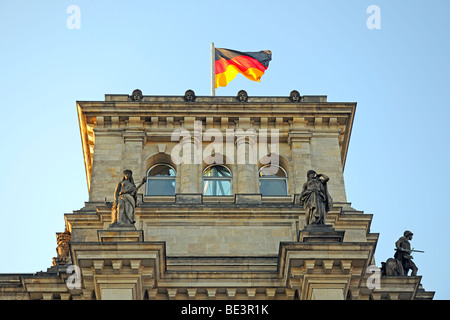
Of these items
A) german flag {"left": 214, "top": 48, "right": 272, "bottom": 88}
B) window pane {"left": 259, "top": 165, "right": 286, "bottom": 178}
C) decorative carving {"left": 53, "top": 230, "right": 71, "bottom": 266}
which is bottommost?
decorative carving {"left": 53, "top": 230, "right": 71, "bottom": 266}

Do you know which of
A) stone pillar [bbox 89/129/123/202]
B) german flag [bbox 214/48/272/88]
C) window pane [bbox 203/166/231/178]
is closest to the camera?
stone pillar [bbox 89/129/123/202]

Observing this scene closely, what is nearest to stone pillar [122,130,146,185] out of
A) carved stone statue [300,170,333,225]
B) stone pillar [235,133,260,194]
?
stone pillar [235,133,260,194]

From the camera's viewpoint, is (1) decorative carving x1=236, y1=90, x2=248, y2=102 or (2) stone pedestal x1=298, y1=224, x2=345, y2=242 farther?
(1) decorative carving x1=236, y1=90, x2=248, y2=102

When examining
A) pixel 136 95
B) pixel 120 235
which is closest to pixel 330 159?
pixel 136 95

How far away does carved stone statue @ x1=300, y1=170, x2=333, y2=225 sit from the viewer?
1316 inches

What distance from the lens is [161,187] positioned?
39188mm

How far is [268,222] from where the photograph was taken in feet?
121

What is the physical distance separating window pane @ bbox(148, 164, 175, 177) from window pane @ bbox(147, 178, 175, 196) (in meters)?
0.33

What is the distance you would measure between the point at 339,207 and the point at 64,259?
31.4 feet

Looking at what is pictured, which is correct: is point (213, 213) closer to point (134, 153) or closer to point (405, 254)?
point (134, 153)

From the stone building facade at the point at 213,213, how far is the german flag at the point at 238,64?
Result: 434cm

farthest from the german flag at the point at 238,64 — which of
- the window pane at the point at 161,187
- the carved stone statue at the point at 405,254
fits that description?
the carved stone statue at the point at 405,254

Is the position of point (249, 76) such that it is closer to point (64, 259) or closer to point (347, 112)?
point (347, 112)

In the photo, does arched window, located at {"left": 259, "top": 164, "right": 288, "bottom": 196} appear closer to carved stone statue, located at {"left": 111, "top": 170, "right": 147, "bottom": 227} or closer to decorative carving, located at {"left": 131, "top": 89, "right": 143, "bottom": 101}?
decorative carving, located at {"left": 131, "top": 89, "right": 143, "bottom": 101}
